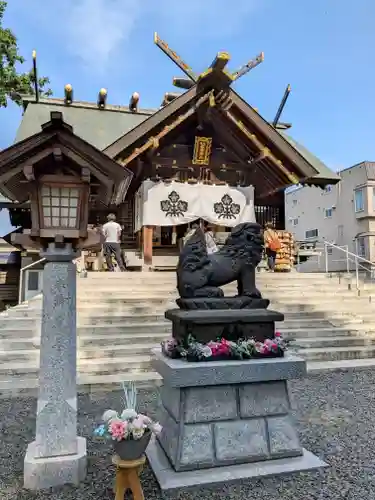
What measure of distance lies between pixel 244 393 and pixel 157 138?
9.57 meters

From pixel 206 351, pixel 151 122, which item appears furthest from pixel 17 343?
pixel 151 122

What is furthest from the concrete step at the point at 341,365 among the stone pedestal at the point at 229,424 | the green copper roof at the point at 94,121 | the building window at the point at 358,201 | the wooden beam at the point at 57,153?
the building window at the point at 358,201

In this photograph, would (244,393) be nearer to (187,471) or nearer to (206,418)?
(206,418)

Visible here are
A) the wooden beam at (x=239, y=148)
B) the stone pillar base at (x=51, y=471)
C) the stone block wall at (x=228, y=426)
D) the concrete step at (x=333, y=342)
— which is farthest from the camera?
the wooden beam at (x=239, y=148)

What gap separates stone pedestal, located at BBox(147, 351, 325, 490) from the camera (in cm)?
354

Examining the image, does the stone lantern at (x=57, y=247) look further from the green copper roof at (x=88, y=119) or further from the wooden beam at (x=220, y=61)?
the green copper roof at (x=88, y=119)

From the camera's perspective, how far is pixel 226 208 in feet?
43.1

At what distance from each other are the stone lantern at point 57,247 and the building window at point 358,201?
2564cm

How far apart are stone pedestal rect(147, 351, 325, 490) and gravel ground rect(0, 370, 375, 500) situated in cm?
16

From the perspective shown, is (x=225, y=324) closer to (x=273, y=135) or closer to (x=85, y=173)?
(x=85, y=173)

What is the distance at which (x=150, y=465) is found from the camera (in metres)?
3.79

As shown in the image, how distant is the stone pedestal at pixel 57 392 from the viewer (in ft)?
11.5

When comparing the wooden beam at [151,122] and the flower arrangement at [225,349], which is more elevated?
the wooden beam at [151,122]

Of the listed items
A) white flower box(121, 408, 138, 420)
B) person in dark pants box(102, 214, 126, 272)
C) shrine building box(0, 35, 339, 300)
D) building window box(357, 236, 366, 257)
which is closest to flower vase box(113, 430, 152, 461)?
white flower box(121, 408, 138, 420)
